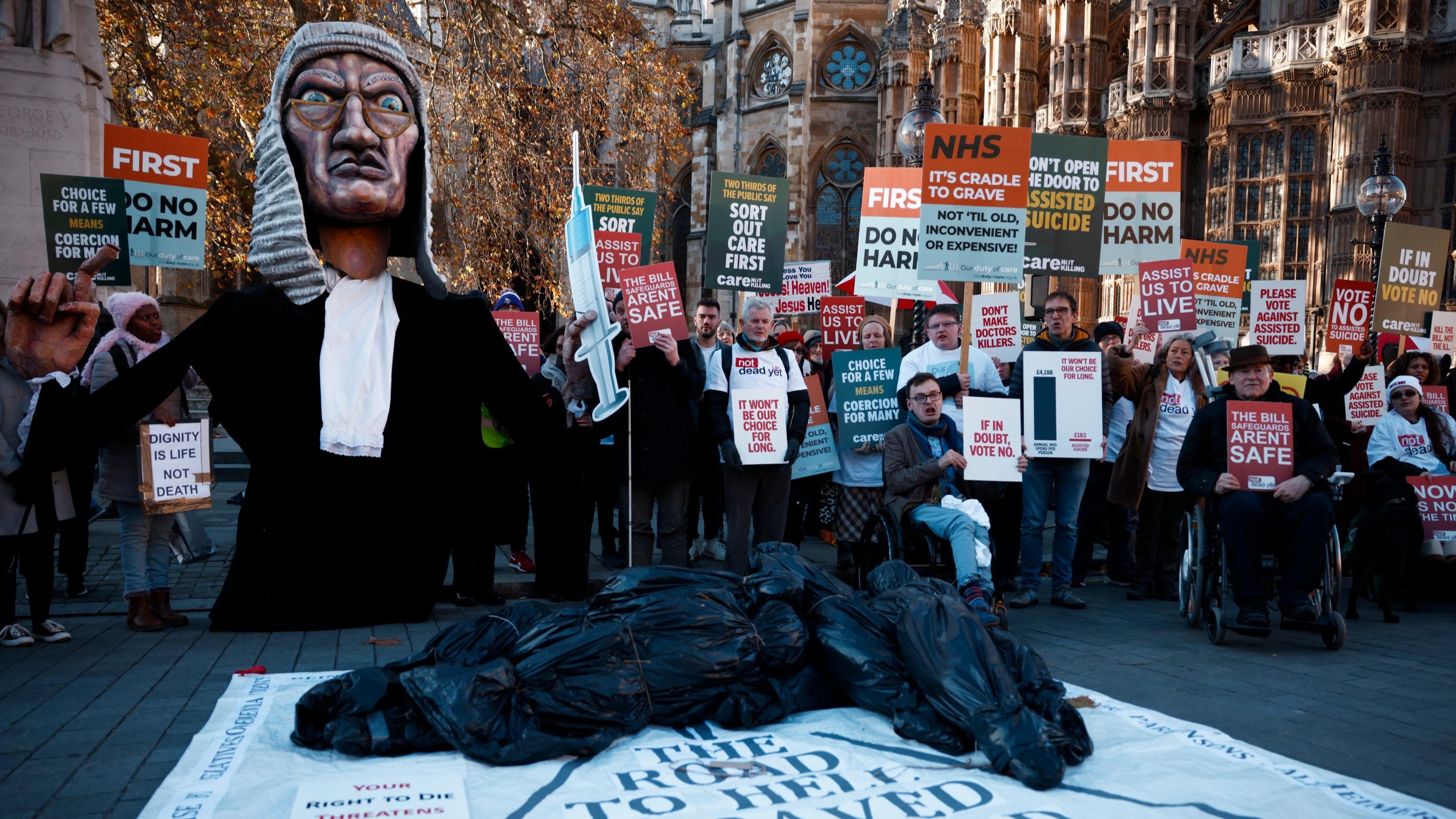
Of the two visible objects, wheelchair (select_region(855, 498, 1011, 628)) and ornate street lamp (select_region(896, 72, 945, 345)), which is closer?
wheelchair (select_region(855, 498, 1011, 628))

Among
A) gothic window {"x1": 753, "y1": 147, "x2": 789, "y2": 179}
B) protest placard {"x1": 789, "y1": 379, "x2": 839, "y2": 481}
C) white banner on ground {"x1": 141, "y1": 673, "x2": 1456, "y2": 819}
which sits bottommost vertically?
white banner on ground {"x1": 141, "y1": 673, "x2": 1456, "y2": 819}

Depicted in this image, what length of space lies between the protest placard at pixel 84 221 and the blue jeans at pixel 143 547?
92.3 inches

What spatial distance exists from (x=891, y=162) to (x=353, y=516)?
1274 inches

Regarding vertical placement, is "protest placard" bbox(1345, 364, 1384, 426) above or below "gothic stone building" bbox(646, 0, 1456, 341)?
below

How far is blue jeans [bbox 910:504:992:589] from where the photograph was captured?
6145 millimetres

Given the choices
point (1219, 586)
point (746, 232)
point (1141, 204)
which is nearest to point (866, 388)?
point (746, 232)

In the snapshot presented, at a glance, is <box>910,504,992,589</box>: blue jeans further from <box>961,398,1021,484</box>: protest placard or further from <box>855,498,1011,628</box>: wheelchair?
<box>961,398,1021,484</box>: protest placard

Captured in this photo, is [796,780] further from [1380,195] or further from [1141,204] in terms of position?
[1380,195]

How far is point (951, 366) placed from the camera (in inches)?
315

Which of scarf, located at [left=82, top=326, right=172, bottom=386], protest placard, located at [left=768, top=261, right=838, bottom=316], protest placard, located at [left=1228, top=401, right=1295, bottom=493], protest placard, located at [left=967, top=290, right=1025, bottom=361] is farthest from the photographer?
protest placard, located at [left=768, top=261, right=838, bottom=316]

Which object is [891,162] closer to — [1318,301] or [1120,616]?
[1318,301]

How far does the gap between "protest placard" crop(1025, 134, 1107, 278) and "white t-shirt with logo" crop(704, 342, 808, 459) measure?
2500mm

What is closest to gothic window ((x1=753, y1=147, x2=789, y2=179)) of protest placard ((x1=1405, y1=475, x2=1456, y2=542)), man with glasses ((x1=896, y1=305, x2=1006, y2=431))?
man with glasses ((x1=896, y1=305, x2=1006, y2=431))

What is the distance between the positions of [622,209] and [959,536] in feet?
15.4
